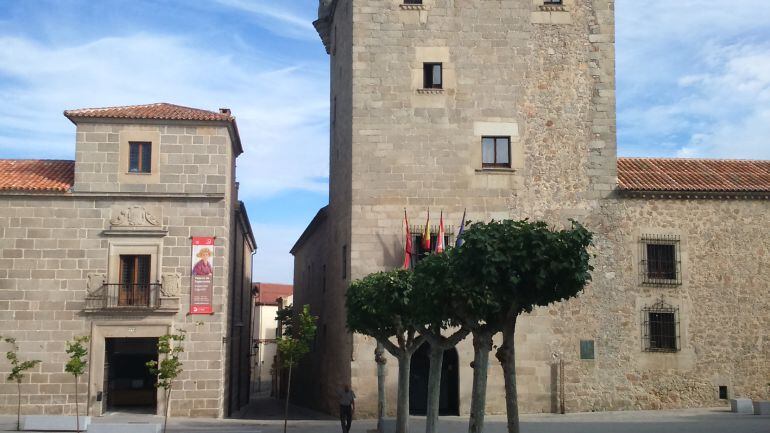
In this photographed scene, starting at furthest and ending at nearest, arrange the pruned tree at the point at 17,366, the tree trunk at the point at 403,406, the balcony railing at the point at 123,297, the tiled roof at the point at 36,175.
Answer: the tiled roof at the point at 36,175 → the balcony railing at the point at 123,297 → the pruned tree at the point at 17,366 → the tree trunk at the point at 403,406

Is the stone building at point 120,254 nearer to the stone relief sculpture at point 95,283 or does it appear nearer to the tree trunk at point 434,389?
Result: the stone relief sculpture at point 95,283

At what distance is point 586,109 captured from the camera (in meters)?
27.0

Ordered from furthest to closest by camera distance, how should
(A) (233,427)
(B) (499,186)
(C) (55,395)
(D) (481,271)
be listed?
(B) (499,186) < (C) (55,395) < (A) (233,427) < (D) (481,271)

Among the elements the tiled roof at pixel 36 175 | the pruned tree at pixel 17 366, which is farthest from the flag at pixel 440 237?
the pruned tree at pixel 17 366

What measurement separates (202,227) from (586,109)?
12670mm

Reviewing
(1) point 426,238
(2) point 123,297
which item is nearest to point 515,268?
(1) point 426,238

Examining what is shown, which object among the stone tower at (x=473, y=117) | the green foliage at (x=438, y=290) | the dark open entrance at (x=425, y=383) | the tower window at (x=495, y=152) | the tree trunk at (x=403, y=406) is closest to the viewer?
the green foliage at (x=438, y=290)

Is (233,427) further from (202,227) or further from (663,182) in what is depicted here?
(663,182)

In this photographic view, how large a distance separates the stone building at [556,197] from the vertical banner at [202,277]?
4.28m

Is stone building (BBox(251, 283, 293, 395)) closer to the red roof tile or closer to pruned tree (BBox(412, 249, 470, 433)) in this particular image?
the red roof tile

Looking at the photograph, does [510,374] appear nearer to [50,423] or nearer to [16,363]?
[50,423]

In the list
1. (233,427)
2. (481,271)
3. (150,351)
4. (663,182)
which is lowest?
(233,427)

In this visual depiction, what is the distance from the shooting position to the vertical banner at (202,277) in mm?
25516

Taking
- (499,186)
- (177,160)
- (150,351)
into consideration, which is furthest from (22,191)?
(499,186)
